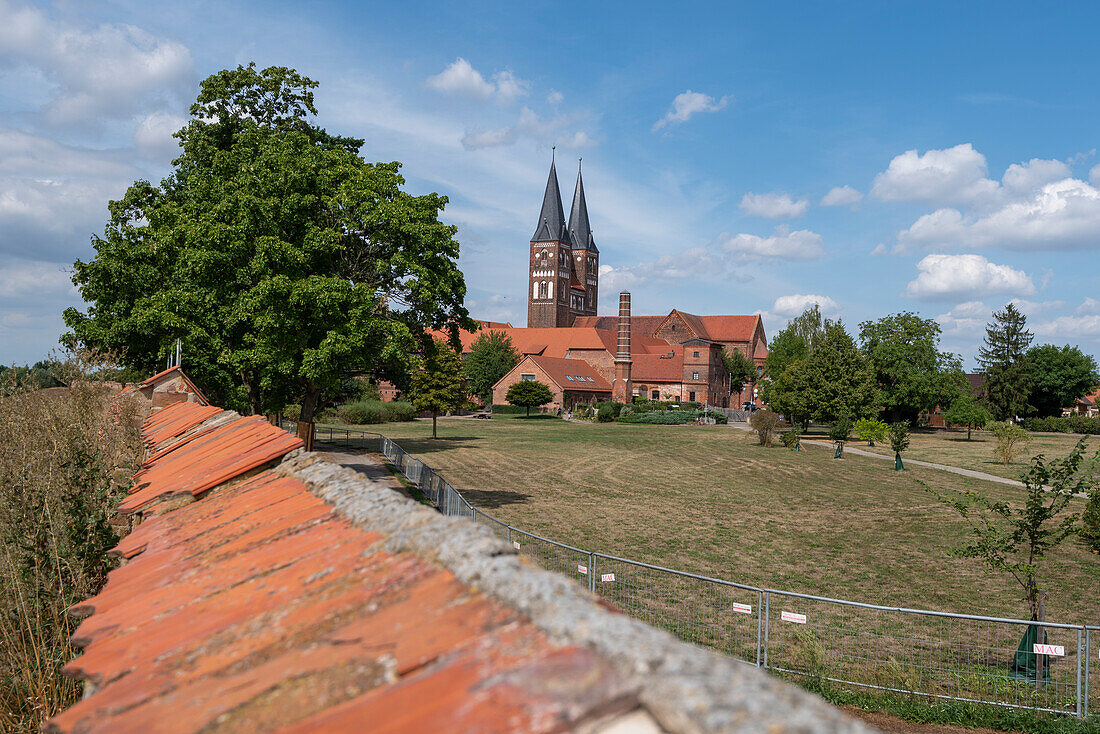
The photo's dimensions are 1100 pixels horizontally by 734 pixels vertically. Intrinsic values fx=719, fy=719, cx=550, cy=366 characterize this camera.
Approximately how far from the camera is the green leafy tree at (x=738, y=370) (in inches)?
4094

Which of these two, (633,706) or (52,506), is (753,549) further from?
(633,706)

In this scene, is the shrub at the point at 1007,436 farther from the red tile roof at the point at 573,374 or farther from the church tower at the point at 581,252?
the church tower at the point at 581,252

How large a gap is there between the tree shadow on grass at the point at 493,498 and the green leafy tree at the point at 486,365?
2413 inches

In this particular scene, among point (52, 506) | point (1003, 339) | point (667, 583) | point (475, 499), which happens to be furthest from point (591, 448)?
point (1003, 339)

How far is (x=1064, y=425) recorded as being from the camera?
77438 millimetres

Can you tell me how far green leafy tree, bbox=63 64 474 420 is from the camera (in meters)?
18.9

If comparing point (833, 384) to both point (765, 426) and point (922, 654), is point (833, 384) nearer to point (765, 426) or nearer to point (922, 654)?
point (765, 426)

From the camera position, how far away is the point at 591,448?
147ft

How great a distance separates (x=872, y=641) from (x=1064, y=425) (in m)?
83.8

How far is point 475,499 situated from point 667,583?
10542 millimetres

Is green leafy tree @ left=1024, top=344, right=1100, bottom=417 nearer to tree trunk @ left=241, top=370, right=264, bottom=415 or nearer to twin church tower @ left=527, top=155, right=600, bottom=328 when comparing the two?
twin church tower @ left=527, top=155, right=600, bottom=328

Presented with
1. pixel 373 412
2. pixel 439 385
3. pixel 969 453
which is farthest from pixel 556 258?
pixel 969 453

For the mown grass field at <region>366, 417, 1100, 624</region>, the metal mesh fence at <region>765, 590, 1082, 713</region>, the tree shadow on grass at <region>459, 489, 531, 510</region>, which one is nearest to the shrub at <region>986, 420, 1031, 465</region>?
the mown grass field at <region>366, 417, 1100, 624</region>

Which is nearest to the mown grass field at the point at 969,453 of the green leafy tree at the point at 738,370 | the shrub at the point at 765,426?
the shrub at the point at 765,426
